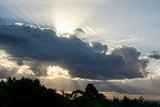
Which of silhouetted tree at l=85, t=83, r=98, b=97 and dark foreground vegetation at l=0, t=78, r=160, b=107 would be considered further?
silhouetted tree at l=85, t=83, r=98, b=97

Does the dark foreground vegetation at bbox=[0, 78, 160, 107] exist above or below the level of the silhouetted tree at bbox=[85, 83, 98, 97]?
below

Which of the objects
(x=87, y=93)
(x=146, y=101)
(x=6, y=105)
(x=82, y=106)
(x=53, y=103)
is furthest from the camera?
(x=87, y=93)

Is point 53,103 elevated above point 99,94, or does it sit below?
below

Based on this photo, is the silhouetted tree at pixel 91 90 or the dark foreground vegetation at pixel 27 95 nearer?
the dark foreground vegetation at pixel 27 95

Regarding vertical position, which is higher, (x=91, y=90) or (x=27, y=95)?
(x=91, y=90)

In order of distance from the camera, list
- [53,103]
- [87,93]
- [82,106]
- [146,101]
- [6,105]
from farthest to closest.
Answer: [87,93], [146,101], [82,106], [53,103], [6,105]

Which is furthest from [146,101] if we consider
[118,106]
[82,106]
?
[82,106]

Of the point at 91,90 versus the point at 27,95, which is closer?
the point at 27,95

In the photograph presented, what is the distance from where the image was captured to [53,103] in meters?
117

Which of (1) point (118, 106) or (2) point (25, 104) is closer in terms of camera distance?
(2) point (25, 104)

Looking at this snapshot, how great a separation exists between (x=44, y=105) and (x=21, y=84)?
8894 mm

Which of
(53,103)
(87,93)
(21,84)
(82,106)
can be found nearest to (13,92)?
(21,84)

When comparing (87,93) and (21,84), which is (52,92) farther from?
(87,93)

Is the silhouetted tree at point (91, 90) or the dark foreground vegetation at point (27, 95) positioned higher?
the silhouetted tree at point (91, 90)
